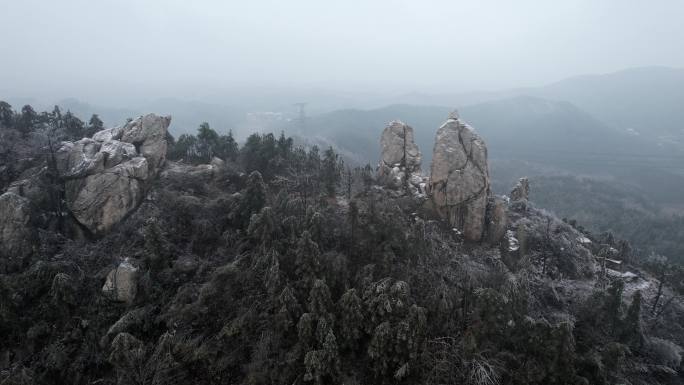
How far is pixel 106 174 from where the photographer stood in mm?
26578

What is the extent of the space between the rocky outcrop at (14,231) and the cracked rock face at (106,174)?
2804 mm

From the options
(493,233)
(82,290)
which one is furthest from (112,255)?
(493,233)

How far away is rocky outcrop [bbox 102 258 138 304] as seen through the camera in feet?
65.4

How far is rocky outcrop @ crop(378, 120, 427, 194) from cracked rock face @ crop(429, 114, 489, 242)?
513cm

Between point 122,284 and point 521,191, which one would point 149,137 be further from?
point 521,191

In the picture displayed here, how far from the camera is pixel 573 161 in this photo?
199m

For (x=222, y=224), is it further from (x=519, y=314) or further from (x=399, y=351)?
(x=519, y=314)

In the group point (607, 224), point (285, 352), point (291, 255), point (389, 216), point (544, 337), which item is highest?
point (389, 216)

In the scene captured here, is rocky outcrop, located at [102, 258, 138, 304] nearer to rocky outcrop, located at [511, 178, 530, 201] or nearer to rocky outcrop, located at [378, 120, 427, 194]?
rocky outcrop, located at [378, 120, 427, 194]

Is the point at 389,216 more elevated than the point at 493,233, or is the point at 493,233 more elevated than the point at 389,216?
the point at 389,216

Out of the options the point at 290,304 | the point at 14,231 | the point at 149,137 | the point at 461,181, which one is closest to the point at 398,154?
the point at 461,181

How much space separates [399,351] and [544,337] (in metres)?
6.24

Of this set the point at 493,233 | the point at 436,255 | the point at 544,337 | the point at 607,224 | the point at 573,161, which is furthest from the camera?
the point at 573,161

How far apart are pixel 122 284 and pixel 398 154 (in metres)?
28.0
